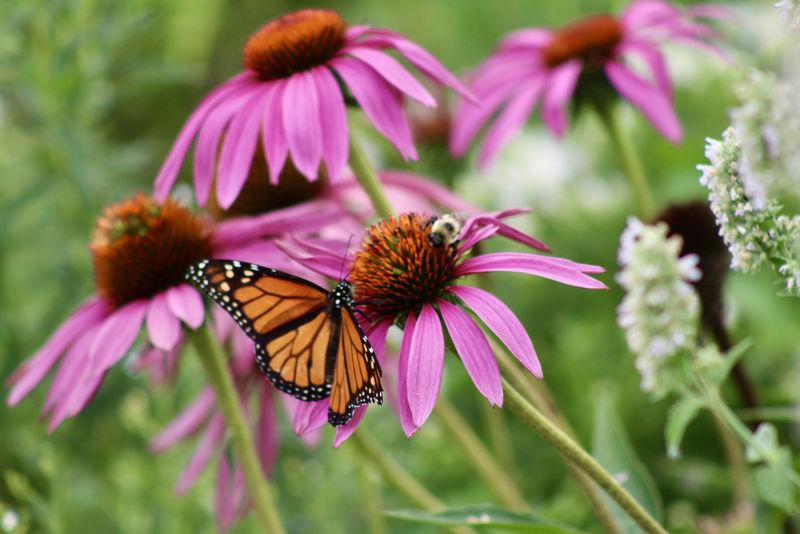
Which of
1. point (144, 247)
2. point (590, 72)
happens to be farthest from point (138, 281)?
point (590, 72)

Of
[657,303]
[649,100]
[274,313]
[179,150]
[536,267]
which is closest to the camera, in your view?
[657,303]

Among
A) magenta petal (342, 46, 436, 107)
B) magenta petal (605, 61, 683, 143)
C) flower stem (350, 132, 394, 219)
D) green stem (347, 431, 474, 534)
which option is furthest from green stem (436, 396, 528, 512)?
magenta petal (605, 61, 683, 143)

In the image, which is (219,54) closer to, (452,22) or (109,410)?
(452,22)

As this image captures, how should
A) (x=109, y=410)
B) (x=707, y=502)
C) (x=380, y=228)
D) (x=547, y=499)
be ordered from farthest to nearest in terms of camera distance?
(x=109, y=410) → (x=547, y=499) → (x=707, y=502) → (x=380, y=228)

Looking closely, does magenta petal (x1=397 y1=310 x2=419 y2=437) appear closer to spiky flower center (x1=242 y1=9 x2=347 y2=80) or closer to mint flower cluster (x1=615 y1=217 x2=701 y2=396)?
mint flower cluster (x1=615 y1=217 x2=701 y2=396)

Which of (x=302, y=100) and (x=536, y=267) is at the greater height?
(x=302, y=100)

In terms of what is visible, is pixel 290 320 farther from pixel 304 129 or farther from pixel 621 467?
pixel 621 467

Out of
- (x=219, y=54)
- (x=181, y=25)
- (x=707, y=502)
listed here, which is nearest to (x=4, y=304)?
(x=707, y=502)
